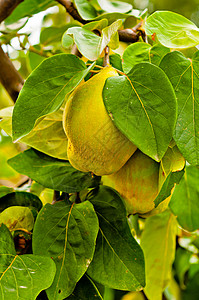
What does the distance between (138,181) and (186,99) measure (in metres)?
0.10

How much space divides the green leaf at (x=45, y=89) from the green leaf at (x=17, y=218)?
157 millimetres

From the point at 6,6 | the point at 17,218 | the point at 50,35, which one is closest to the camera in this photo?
the point at 17,218

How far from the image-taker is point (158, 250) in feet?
2.29

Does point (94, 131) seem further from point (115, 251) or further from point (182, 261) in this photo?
point (182, 261)

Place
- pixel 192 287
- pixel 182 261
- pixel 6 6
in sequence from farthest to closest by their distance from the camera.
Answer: pixel 192 287 → pixel 182 261 → pixel 6 6

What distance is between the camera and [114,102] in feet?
1.15

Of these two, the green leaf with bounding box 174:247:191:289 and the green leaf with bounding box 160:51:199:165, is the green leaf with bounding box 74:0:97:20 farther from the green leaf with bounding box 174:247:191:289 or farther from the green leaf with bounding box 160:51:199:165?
the green leaf with bounding box 174:247:191:289

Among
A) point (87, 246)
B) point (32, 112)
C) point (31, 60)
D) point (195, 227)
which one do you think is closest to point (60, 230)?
point (87, 246)

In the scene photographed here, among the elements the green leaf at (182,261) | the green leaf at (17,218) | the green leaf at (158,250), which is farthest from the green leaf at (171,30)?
the green leaf at (182,261)

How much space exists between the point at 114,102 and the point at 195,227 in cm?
36

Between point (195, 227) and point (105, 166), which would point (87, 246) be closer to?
point (105, 166)

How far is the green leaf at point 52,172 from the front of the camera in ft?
1.58

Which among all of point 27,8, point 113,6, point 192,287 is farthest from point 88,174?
point 192,287

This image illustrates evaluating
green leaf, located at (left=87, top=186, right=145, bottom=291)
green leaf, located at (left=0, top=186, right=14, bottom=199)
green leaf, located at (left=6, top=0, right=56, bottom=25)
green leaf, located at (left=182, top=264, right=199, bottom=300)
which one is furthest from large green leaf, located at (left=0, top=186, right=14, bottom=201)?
green leaf, located at (left=182, top=264, right=199, bottom=300)
